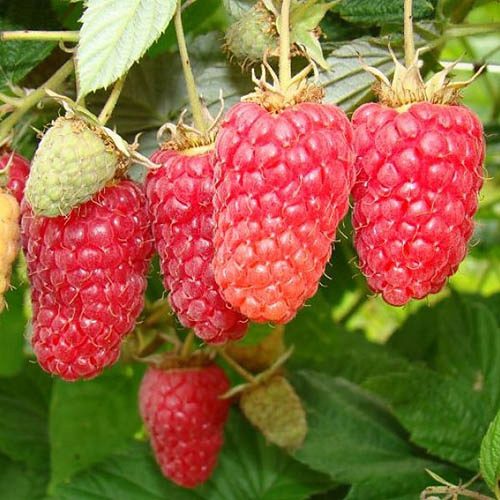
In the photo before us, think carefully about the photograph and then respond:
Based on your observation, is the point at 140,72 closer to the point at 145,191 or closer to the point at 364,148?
the point at 145,191

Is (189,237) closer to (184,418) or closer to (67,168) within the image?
(67,168)

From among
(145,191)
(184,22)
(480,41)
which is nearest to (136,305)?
(145,191)

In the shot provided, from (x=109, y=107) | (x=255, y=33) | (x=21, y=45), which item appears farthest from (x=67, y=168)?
(x=21, y=45)

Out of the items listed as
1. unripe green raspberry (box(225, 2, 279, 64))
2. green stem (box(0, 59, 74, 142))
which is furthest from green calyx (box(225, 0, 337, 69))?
green stem (box(0, 59, 74, 142))

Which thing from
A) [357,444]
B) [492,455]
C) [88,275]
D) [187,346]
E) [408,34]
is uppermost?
[408,34]

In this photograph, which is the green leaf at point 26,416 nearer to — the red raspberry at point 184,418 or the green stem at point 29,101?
the red raspberry at point 184,418

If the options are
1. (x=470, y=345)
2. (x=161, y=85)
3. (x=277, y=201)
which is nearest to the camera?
(x=277, y=201)
